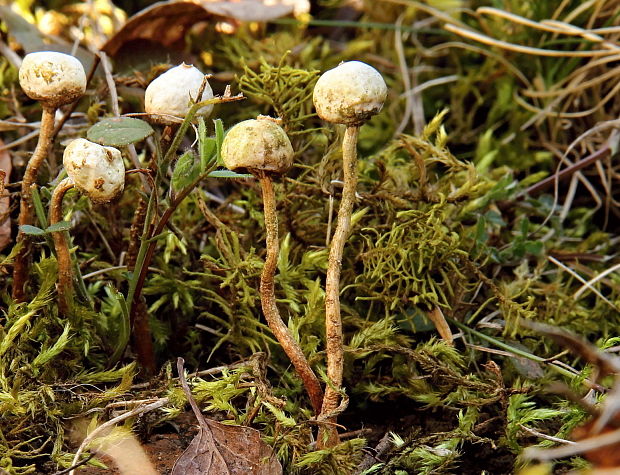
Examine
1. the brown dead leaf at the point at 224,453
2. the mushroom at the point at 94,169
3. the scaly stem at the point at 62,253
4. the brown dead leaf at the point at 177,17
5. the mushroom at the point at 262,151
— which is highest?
the mushroom at the point at 262,151

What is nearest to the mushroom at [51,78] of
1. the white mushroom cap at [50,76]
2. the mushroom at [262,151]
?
the white mushroom cap at [50,76]

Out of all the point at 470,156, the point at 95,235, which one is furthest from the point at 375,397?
the point at 470,156

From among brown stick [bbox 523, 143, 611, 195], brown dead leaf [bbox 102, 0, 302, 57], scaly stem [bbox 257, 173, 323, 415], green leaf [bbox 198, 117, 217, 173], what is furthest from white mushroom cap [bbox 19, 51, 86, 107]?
brown stick [bbox 523, 143, 611, 195]

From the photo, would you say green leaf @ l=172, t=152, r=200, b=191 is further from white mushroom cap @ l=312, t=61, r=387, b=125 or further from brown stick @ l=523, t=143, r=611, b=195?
brown stick @ l=523, t=143, r=611, b=195

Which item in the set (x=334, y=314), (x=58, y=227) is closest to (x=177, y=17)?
(x=58, y=227)

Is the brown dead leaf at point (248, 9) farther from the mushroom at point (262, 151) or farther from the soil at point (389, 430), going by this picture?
the soil at point (389, 430)

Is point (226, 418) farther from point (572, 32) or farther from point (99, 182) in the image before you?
point (572, 32)
